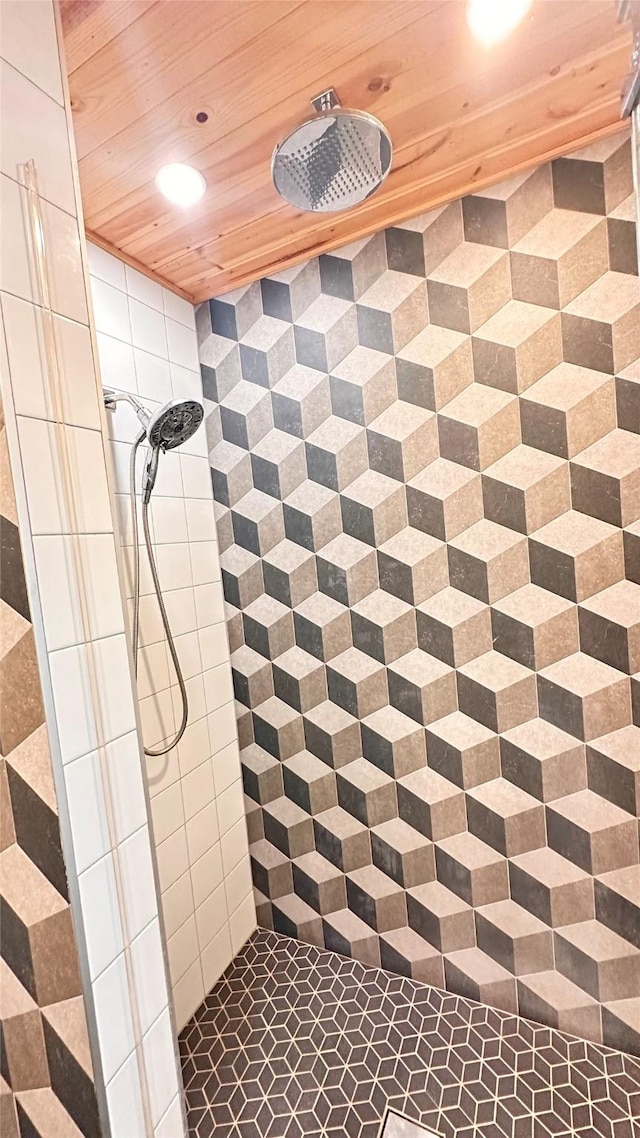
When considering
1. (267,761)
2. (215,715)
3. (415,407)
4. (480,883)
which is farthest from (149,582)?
(480,883)

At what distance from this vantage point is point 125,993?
78 cm

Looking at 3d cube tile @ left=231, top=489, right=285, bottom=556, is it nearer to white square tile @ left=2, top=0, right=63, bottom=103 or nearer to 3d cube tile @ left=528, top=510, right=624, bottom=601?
3d cube tile @ left=528, top=510, right=624, bottom=601

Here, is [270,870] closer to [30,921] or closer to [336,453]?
[30,921]

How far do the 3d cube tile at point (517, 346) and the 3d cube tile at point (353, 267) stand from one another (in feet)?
1.27

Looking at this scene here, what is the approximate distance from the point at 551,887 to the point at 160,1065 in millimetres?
1098

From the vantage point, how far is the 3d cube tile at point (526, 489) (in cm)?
135

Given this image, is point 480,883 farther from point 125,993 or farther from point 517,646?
point 125,993

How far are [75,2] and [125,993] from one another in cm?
160

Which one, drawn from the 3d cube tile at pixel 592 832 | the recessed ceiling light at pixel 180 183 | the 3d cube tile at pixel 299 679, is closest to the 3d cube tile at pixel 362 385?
the recessed ceiling light at pixel 180 183

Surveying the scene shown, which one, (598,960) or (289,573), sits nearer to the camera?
(598,960)

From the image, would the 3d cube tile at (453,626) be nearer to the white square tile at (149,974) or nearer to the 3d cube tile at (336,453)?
the 3d cube tile at (336,453)

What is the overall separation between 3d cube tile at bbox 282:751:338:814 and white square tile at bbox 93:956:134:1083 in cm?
96

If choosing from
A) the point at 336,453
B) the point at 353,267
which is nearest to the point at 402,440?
the point at 336,453

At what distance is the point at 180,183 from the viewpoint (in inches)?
48.1
